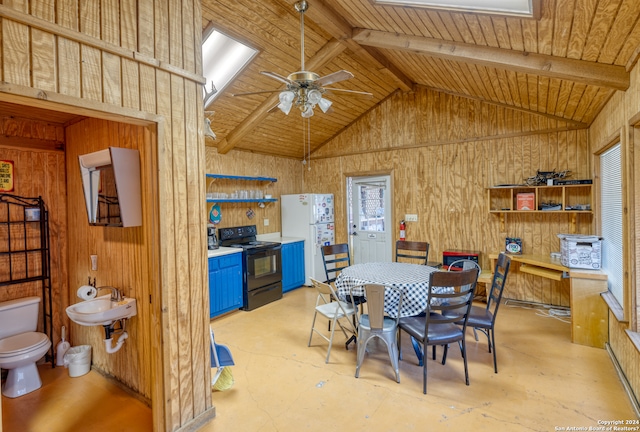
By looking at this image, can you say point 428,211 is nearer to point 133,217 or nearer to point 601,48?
point 601,48

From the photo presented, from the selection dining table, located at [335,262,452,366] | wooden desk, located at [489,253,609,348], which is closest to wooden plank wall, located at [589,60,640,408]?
wooden desk, located at [489,253,609,348]

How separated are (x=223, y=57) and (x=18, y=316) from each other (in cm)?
325

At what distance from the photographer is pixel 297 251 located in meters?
5.71

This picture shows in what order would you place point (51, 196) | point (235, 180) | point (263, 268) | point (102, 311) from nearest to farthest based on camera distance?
point (102, 311)
point (51, 196)
point (263, 268)
point (235, 180)

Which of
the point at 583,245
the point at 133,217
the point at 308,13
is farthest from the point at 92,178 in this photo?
the point at 583,245

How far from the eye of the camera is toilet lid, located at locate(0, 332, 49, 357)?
2529 mm

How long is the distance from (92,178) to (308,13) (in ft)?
8.13

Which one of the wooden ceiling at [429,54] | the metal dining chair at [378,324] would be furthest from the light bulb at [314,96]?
the metal dining chair at [378,324]

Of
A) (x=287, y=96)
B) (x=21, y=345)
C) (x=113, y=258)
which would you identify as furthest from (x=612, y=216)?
(x=21, y=345)

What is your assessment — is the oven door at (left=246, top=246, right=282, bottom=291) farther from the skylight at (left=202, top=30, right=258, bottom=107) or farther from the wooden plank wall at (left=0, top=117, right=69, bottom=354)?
the skylight at (left=202, top=30, right=258, bottom=107)

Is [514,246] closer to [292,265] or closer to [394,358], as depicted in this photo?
[394,358]

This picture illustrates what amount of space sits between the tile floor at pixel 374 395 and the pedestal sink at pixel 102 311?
28.1 inches

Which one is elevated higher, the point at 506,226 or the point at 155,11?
the point at 155,11

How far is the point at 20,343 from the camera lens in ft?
8.71
